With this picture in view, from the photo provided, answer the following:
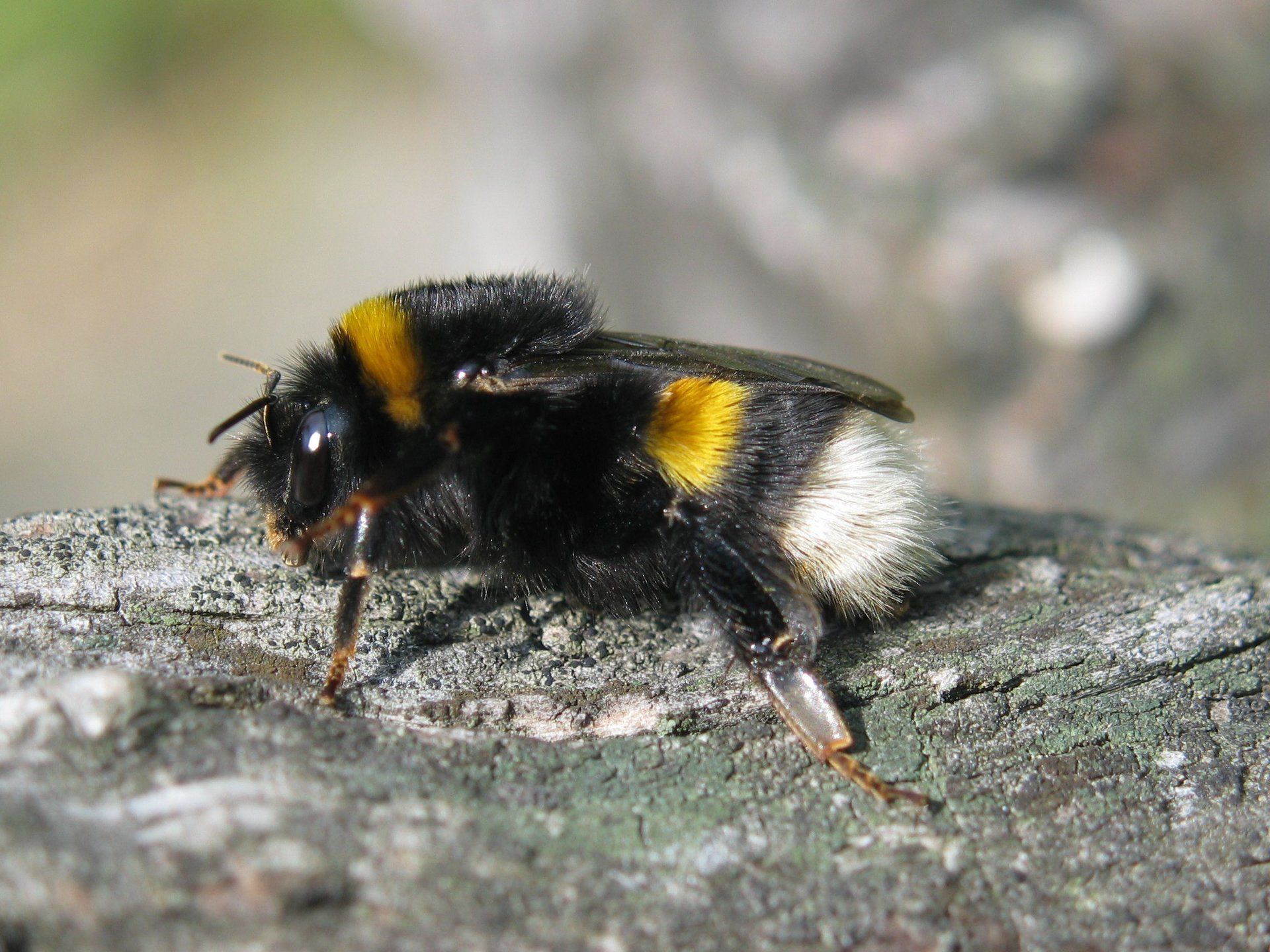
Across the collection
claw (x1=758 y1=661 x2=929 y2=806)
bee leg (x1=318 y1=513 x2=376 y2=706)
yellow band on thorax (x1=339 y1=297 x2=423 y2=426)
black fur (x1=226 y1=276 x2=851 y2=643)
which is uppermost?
yellow band on thorax (x1=339 y1=297 x2=423 y2=426)

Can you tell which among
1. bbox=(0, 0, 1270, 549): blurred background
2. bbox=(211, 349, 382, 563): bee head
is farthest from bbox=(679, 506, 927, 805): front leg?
bbox=(0, 0, 1270, 549): blurred background

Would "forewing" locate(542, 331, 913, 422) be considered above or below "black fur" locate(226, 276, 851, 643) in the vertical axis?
above

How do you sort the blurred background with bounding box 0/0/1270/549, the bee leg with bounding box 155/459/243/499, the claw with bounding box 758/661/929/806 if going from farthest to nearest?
the blurred background with bounding box 0/0/1270/549 → the bee leg with bounding box 155/459/243/499 → the claw with bounding box 758/661/929/806

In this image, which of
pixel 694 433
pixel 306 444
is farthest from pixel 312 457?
pixel 694 433

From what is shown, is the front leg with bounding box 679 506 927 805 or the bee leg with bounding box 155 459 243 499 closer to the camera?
the front leg with bounding box 679 506 927 805

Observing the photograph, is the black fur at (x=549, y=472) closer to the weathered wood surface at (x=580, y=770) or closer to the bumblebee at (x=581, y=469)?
the bumblebee at (x=581, y=469)

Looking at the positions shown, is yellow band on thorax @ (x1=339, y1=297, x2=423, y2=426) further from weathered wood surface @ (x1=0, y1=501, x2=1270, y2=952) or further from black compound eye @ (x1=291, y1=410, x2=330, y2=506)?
weathered wood surface @ (x1=0, y1=501, x2=1270, y2=952)

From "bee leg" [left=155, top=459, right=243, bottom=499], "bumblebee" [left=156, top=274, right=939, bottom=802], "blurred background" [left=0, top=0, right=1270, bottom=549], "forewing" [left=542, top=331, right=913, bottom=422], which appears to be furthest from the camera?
"blurred background" [left=0, top=0, right=1270, bottom=549]

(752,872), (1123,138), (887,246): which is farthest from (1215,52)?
(752,872)

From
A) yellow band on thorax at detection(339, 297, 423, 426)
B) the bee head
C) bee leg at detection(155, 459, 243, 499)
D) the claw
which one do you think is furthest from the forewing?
bee leg at detection(155, 459, 243, 499)
